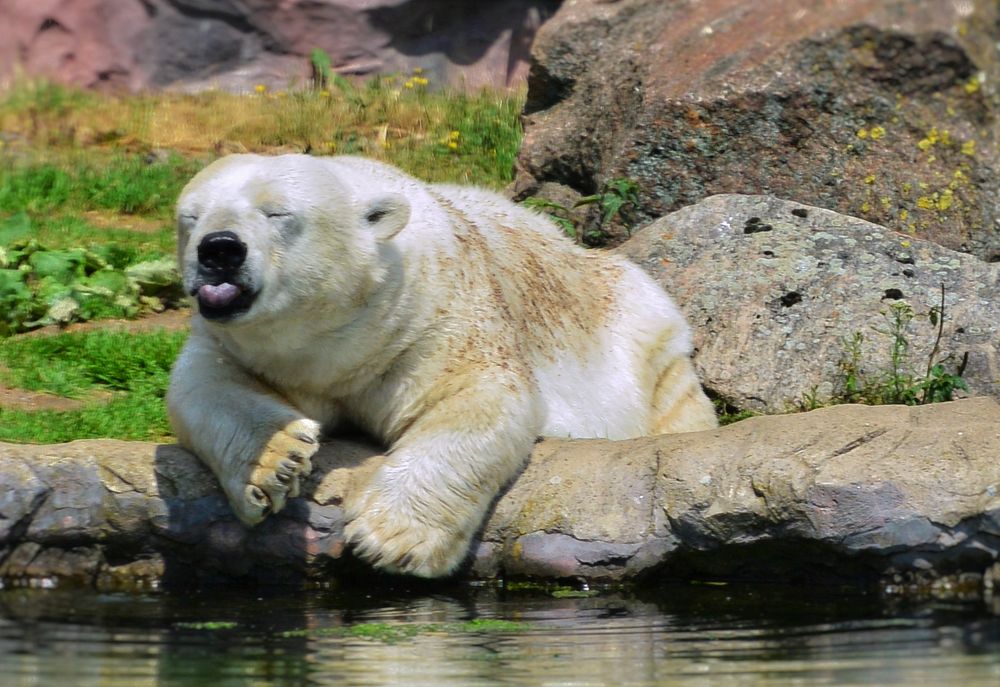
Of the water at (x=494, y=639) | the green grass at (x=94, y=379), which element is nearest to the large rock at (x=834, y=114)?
the green grass at (x=94, y=379)

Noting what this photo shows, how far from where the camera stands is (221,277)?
15.1 feet

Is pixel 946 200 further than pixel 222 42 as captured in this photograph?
No

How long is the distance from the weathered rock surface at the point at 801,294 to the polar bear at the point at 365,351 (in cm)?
96

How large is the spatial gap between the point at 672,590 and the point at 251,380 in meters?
1.59

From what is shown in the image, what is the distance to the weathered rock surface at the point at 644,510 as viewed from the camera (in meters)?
4.41

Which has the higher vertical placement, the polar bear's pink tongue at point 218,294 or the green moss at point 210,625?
Result: the polar bear's pink tongue at point 218,294

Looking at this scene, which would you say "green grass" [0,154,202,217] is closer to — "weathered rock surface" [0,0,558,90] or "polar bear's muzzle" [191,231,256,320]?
"weathered rock surface" [0,0,558,90]

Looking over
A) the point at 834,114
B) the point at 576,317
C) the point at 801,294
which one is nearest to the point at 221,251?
the point at 576,317

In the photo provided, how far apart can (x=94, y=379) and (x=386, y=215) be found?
2.28 meters

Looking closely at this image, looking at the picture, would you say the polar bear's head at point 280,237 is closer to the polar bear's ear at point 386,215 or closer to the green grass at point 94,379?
the polar bear's ear at point 386,215

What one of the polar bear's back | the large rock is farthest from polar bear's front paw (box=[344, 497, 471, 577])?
the large rock

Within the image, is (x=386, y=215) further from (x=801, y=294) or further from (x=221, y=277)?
(x=801, y=294)

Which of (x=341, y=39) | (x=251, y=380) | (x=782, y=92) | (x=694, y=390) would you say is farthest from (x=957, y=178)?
(x=341, y=39)

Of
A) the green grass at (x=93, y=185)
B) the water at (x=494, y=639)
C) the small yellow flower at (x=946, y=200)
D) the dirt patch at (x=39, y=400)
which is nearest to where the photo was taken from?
the water at (x=494, y=639)
